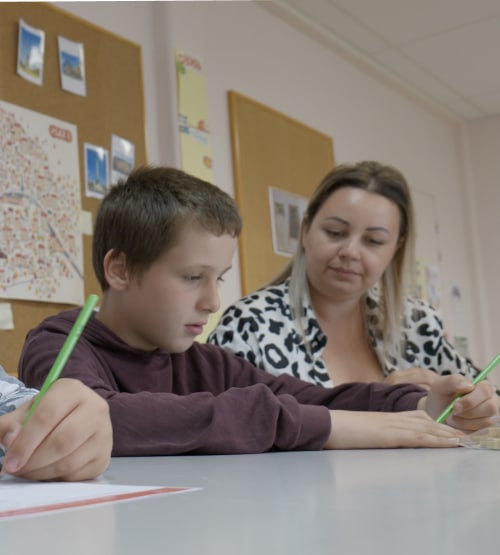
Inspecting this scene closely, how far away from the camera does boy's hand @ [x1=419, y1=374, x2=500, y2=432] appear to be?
118 centimetres

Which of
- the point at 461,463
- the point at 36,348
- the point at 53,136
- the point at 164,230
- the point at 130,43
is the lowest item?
the point at 461,463

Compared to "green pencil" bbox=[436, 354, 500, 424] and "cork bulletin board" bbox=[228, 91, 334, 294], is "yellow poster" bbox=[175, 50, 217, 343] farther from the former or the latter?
"green pencil" bbox=[436, 354, 500, 424]

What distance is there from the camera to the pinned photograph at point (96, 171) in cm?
244

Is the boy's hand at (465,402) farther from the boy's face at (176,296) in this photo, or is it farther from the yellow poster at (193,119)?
the yellow poster at (193,119)

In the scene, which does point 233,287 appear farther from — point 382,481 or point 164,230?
point 382,481

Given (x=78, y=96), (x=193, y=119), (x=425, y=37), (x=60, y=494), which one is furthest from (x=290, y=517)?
(x=425, y=37)

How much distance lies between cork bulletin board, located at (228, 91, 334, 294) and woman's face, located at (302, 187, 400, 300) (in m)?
1.32

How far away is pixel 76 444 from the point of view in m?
0.62

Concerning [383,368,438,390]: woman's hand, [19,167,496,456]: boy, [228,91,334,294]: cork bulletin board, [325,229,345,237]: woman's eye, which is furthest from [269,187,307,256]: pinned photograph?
[19,167,496,456]: boy

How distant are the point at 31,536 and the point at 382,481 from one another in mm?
274

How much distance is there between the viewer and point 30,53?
2.29 meters

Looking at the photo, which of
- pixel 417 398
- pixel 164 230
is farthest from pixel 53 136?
pixel 417 398

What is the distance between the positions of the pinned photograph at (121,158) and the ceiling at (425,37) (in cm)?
126

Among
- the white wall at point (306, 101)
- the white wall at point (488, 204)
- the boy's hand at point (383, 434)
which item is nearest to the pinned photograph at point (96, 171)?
the white wall at point (306, 101)
